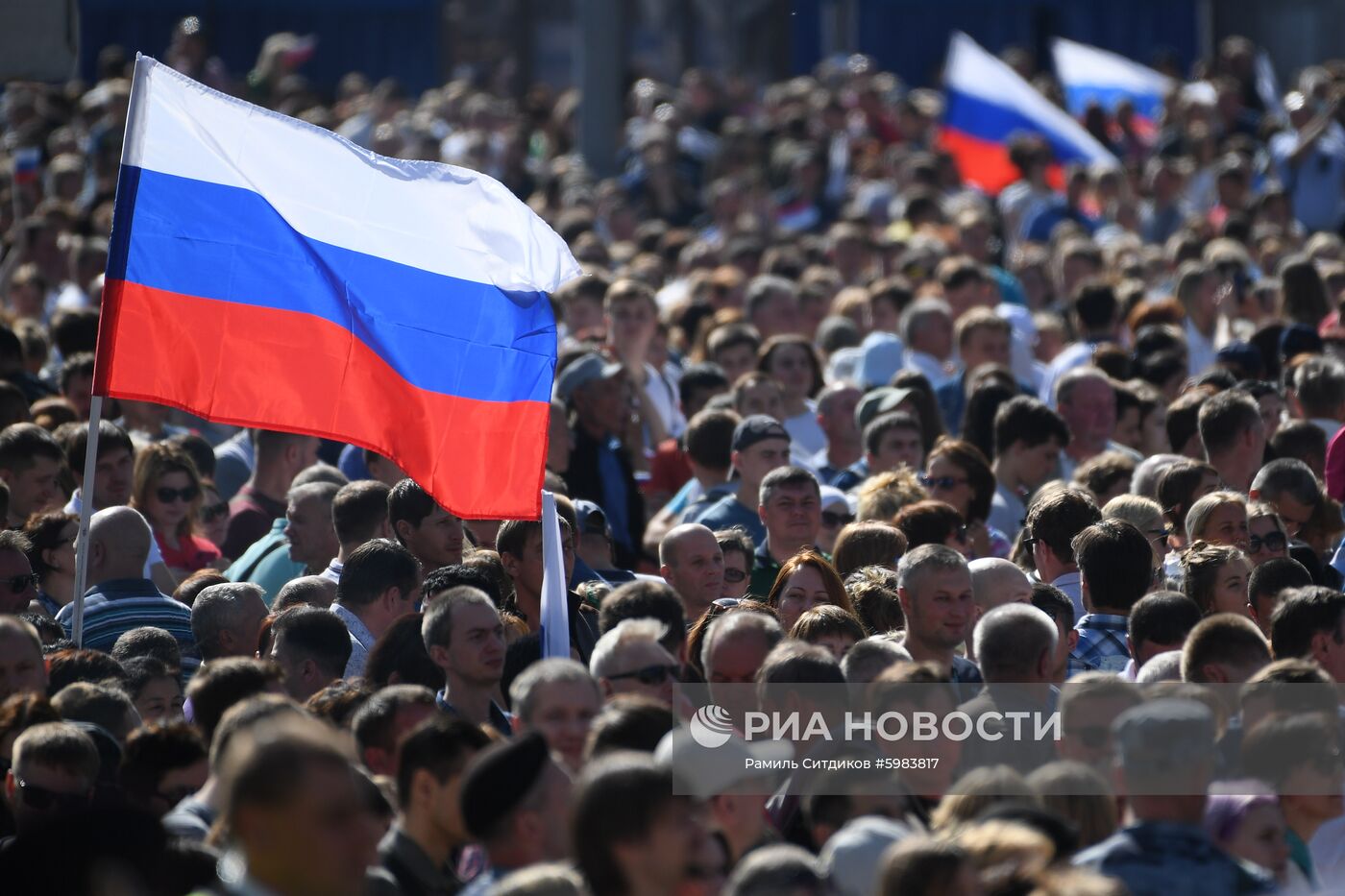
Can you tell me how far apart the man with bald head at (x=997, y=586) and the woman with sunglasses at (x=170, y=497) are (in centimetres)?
363

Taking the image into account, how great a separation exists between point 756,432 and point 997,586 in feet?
7.28

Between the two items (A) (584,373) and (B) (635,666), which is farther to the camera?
(A) (584,373)

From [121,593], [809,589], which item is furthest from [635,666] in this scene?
[121,593]

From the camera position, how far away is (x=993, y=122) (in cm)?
1981

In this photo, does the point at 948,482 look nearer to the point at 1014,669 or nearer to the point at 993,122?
the point at 1014,669

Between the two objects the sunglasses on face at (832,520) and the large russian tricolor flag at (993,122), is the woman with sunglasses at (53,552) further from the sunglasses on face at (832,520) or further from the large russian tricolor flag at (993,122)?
the large russian tricolor flag at (993,122)

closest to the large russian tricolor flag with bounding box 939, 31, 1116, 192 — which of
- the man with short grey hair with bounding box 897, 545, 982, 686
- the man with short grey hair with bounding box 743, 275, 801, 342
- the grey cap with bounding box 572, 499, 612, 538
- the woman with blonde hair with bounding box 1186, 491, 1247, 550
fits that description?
the man with short grey hair with bounding box 743, 275, 801, 342

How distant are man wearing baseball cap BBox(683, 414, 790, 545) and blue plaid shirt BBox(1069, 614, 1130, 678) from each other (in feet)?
7.69

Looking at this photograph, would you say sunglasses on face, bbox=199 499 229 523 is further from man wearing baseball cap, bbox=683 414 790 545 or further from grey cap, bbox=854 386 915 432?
grey cap, bbox=854 386 915 432

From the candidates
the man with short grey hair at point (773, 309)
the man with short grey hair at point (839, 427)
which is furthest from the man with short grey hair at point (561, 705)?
the man with short grey hair at point (773, 309)

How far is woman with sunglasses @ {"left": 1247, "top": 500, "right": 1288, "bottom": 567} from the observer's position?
814 cm

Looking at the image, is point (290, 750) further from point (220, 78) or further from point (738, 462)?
point (220, 78)

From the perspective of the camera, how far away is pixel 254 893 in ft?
13.4

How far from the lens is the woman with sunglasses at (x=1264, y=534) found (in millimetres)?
8141
